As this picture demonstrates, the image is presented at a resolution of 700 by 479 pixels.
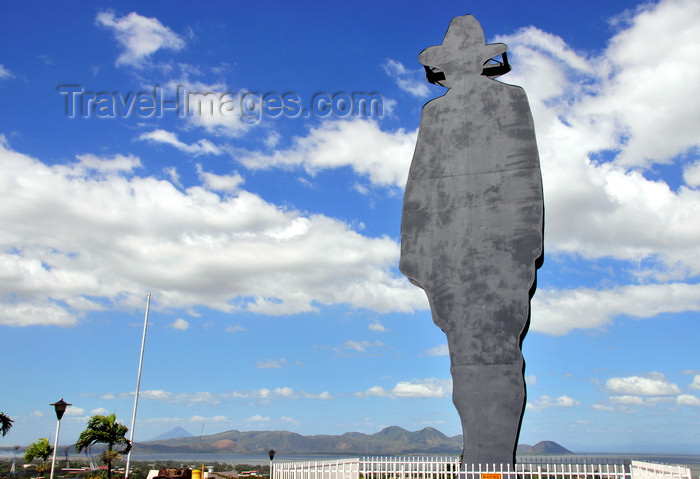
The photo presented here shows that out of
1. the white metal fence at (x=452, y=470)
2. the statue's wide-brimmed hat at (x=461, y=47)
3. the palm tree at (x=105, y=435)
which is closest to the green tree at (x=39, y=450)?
the palm tree at (x=105, y=435)

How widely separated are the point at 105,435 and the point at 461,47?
21816 mm

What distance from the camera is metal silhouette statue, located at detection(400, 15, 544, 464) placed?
11508 millimetres

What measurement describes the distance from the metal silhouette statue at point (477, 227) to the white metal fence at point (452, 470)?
440mm

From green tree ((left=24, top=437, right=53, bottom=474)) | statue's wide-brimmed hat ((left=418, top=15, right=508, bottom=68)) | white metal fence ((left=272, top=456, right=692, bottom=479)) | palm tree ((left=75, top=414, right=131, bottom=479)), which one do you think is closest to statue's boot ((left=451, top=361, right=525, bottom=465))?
white metal fence ((left=272, top=456, right=692, bottom=479))

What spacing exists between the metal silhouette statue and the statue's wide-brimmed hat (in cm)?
2

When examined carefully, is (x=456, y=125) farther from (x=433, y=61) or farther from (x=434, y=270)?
(x=434, y=270)

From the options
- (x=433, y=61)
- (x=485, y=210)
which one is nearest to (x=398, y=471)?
(x=485, y=210)

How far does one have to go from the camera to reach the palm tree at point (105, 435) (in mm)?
25438

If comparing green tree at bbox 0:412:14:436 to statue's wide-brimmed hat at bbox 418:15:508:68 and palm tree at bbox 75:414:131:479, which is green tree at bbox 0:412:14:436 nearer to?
palm tree at bbox 75:414:131:479

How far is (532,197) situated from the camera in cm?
1210

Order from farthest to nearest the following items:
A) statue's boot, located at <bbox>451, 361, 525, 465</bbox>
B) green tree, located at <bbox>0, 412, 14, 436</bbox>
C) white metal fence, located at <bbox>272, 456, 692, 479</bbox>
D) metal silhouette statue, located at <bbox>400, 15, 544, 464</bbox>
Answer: green tree, located at <bbox>0, 412, 14, 436</bbox> → metal silhouette statue, located at <bbox>400, 15, 544, 464</bbox> → statue's boot, located at <bbox>451, 361, 525, 465</bbox> → white metal fence, located at <bbox>272, 456, 692, 479</bbox>

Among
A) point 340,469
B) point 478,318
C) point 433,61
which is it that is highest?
point 433,61

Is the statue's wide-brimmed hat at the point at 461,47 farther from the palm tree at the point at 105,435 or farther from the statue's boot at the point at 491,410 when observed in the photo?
the palm tree at the point at 105,435

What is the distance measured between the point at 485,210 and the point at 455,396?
12.5 feet
